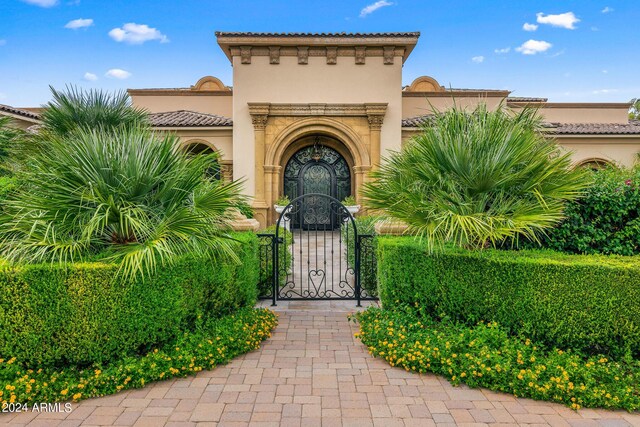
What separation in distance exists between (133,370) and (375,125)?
1208 centimetres

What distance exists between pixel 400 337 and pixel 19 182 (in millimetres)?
5502

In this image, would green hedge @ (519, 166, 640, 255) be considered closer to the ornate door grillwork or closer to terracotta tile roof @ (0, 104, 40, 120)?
the ornate door grillwork

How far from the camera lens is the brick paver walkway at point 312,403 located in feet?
10.4

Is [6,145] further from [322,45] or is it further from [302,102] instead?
[322,45]

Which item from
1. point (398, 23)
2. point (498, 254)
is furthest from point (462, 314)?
point (398, 23)

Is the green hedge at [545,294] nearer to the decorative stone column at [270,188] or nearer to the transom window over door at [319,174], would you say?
the decorative stone column at [270,188]

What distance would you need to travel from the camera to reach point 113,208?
406cm

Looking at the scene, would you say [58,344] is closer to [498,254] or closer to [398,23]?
[498,254]

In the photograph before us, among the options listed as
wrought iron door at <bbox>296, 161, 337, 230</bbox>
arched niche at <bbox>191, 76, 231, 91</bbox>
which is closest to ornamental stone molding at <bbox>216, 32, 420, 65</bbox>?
wrought iron door at <bbox>296, 161, 337, 230</bbox>

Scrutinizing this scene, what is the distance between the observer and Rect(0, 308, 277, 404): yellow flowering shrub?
339cm

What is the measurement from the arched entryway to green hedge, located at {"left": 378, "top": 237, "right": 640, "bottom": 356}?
10380mm

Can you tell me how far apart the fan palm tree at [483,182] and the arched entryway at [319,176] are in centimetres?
1013

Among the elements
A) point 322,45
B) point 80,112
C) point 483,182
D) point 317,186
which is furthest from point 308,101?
point 483,182

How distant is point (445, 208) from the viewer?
4.46 m
